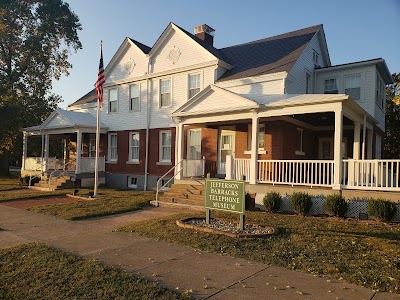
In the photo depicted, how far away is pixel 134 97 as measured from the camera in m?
22.2

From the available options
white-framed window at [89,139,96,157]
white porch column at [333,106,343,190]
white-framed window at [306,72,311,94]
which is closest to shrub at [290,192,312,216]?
white porch column at [333,106,343,190]

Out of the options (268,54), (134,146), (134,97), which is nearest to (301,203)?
(268,54)

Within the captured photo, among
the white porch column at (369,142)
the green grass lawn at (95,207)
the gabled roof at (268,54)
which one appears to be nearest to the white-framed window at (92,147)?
the green grass lawn at (95,207)

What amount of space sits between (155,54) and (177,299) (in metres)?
18.4

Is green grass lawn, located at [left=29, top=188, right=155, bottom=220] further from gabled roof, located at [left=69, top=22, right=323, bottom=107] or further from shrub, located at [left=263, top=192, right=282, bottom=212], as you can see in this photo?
gabled roof, located at [left=69, top=22, right=323, bottom=107]

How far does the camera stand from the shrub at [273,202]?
1190cm

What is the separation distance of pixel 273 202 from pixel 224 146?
5.96 metres

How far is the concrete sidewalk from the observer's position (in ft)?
16.8

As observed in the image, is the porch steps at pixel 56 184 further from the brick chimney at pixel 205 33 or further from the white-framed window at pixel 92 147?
the brick chimney at pixel 205 33

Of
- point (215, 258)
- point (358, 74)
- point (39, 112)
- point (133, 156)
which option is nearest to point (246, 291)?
point (215, 258)

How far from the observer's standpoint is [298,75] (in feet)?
55.5

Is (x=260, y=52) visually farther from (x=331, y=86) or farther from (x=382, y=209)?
(x=382, y=209)

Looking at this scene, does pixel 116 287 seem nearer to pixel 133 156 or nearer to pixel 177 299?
pixel 177 299

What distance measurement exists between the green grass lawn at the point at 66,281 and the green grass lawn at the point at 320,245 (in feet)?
7.80
